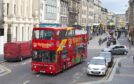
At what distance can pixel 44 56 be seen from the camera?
3409 cm

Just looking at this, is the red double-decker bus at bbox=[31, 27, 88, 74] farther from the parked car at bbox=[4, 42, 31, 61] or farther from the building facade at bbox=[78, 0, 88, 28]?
the building facade at bbox=[78, 0, 88, 28]

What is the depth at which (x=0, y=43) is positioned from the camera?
5644 centimetres

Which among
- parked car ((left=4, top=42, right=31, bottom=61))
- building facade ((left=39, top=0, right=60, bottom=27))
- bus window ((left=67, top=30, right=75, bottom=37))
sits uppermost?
building facade ((left=39, top=0, right=60, bottom=27))

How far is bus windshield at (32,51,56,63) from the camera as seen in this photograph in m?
33.9

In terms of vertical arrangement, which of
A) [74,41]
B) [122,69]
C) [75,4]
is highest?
[75,4]

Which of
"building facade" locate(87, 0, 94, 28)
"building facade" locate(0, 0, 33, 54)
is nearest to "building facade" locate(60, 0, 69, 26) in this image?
"building facade" locate(0, 0, 33, 54)

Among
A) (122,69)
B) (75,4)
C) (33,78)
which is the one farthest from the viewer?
(75,4)

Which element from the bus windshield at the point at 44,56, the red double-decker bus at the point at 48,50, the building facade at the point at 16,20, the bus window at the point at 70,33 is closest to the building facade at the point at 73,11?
the building facade at the point at 16,20

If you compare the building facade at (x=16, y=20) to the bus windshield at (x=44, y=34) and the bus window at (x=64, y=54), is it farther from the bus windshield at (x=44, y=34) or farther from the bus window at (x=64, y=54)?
the bus windshield at (x=44, y=34)

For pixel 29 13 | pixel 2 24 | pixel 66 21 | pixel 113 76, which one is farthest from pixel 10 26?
pixel 66 21

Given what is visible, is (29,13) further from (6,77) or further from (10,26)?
(6,77)

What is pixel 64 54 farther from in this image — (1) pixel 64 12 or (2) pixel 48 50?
(1) pixel 64 12

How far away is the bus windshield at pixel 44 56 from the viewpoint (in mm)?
33875

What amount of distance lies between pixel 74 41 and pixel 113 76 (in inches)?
317
